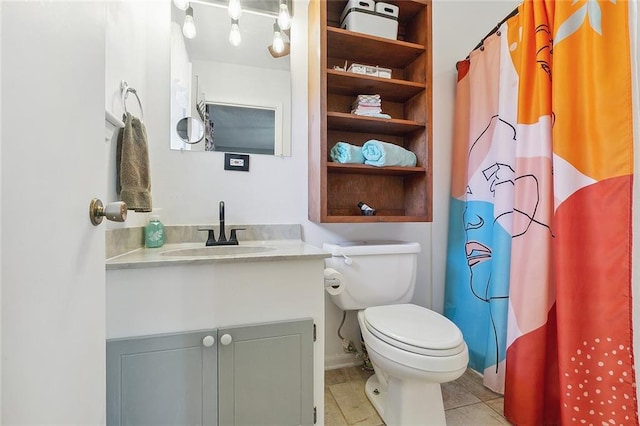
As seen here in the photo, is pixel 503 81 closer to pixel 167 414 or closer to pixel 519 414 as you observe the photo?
pixel 519 414

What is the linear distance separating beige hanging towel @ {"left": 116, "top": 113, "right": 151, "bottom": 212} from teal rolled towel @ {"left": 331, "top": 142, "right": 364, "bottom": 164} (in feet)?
2.82

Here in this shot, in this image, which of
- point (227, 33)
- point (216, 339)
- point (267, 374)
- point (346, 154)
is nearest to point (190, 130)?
point (227, 33)

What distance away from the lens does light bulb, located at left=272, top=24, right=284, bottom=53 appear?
1527 millimetres

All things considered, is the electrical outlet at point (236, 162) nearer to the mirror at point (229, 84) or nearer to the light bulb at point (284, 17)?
the mirror at point (229, 84)

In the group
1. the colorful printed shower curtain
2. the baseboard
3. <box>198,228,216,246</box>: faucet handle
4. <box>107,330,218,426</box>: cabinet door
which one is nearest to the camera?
<box>107,330,218,426</box>: cabinet door

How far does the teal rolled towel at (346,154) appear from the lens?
1450 mm

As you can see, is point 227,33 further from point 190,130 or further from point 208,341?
point 208,341

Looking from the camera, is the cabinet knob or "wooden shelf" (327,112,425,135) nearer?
the cabinet knob

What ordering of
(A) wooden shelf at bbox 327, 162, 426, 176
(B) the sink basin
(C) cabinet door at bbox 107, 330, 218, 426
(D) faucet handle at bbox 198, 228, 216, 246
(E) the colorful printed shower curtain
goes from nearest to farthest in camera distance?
(C) cabinet door at bbox 107, 330, 218, 426 < (E) the colorful printed shower curtain < (B) the sink basin < (D) faucet handle at bbox 198, 228, 216, 246 < (A) wooden shelf at bbox 327, 162, 426, 176

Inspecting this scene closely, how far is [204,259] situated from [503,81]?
5.22ft

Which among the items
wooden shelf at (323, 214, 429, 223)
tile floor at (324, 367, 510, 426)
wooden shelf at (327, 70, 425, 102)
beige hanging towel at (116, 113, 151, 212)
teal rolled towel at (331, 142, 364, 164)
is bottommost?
tile floor at (324, 367, 510, 426)

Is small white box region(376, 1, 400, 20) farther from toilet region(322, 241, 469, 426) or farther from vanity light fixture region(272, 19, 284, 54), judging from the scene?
toilet region(322, 241, 469, 426)

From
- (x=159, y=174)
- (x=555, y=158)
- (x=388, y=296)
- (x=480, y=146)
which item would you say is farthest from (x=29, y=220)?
(x=480, y=146)

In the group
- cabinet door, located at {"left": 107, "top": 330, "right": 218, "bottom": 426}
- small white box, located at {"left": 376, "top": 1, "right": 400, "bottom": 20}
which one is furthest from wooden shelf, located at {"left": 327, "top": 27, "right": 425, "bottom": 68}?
cabinet door, located at {"left": 107, "top": 330, "right": 218, "bottom": 426}
